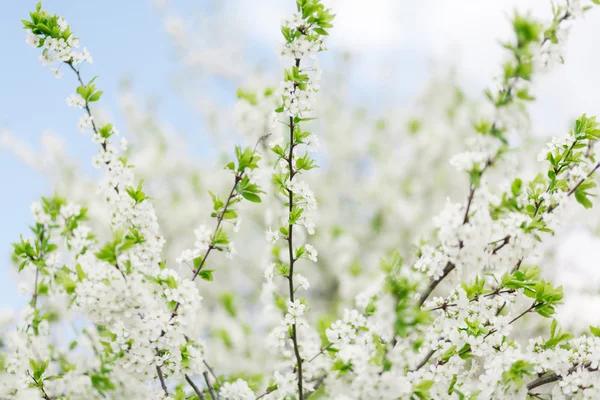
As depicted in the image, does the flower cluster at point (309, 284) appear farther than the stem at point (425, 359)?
No

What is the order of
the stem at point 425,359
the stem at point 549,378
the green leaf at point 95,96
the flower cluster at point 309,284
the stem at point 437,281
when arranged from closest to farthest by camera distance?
the flower cluster at point 309,284 → the stem at point 437,281 → the stem at point 549,378 → the stem at point 425,359 → the green leaf at point 95,96

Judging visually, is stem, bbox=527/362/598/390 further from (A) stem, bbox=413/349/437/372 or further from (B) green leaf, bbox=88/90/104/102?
(B) green leaf, bbox=88/90/104/102

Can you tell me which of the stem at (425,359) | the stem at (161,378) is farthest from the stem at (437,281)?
the stem at (161,378)

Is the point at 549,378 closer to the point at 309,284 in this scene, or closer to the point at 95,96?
the point at 309,284

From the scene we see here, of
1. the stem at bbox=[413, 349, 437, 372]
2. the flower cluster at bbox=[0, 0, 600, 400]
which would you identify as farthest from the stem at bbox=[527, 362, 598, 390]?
the stem at bbox=[413, 349, 437, 372]

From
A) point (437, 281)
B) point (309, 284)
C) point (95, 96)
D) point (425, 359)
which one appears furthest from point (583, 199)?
point (95, 96)

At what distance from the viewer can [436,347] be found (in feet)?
7.24

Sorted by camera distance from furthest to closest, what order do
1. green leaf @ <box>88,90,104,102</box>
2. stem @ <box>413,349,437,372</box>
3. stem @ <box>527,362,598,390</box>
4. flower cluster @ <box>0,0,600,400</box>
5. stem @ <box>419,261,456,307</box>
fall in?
green leaf @ <box>88,90,104,102</box> → stem @ <box>413,349,437,372</box> → stem @ <box>527,362,598,390</box> → stem @ <box>419,261,456,307</box> → flower cluster @ <box>0,0,600,400</box>

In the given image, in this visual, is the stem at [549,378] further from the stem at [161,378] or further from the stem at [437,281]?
the stem at [161,378]

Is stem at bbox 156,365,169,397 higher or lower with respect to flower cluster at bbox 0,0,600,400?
lower

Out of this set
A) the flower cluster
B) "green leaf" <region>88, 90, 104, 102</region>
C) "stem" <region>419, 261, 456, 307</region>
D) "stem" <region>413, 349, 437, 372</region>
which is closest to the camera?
the flower cluster

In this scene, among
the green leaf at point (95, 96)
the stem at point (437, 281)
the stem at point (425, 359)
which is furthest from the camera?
the green leaf at point (95, 96)

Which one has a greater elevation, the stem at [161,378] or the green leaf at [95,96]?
the green leaf at [95,96]

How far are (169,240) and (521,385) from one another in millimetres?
8908
